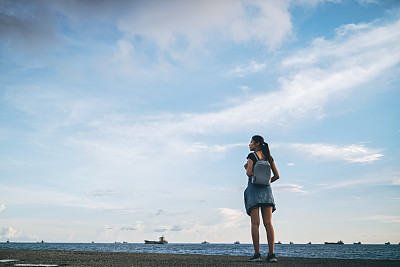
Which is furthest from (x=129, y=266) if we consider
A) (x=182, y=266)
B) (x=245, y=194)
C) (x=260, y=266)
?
(x=245, y=194)

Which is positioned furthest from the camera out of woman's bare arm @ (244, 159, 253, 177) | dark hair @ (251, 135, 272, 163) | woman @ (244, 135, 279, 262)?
dark hair @ (251, 135, 272, 163)

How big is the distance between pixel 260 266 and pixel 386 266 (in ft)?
5.80

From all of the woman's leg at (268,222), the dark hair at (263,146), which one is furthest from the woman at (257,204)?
the dark hair at (263,146)

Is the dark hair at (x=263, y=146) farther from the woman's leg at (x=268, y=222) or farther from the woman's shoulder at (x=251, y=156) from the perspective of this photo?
the woman's leg at (x=268, y=222)

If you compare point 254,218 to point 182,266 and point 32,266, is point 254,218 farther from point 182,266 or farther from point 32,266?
point 32,266

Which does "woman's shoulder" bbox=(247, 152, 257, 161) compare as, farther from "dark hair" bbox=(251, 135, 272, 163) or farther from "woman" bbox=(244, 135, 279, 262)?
"dark hair" bbox=(251, 135, 272, 163)

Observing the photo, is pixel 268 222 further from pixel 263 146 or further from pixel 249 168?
pixel 263 146

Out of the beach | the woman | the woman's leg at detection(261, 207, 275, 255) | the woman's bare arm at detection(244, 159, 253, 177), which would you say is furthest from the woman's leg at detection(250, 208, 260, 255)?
the woman's bare arm at detection(244, 159, 253, 177)

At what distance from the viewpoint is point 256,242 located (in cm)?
555

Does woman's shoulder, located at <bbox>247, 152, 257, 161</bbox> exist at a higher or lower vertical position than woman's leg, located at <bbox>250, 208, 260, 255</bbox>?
higher

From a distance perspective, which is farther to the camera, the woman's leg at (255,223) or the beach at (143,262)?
the woman's leg at (255,223)

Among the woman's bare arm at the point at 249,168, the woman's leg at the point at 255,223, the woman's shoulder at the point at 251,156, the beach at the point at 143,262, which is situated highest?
the woman's shoulder at the point at 251,156

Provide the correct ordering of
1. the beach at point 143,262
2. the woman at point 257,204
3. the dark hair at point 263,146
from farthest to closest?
the dark hair at point 263,146 → the woman at point 257,204 → the beach at point 143,262

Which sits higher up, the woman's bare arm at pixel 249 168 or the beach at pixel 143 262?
the woman's bare arm at pixel 249 168
